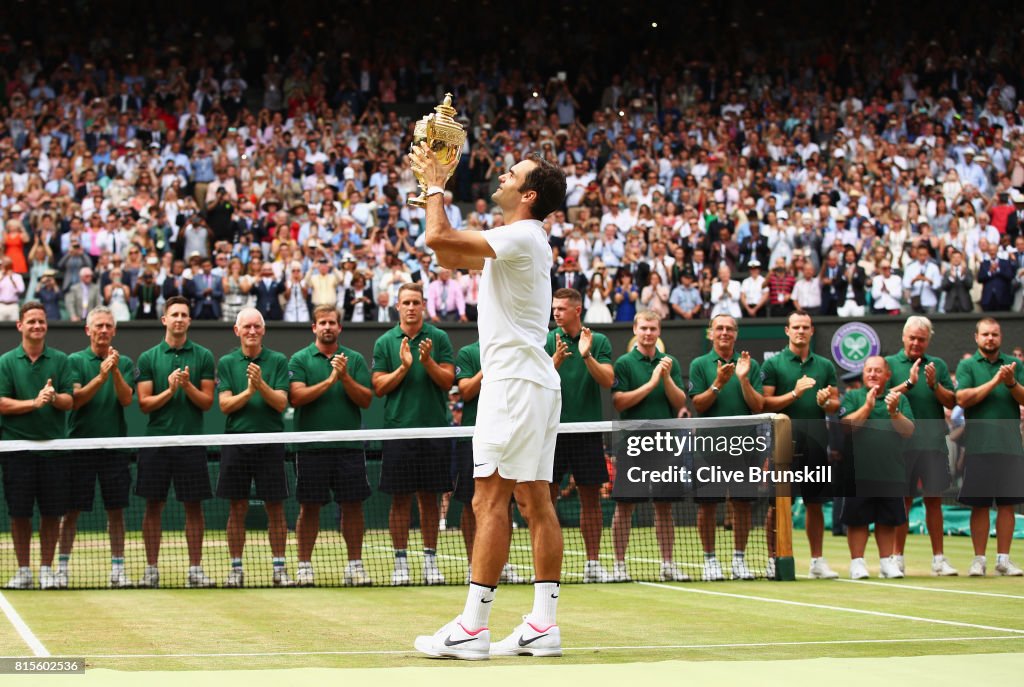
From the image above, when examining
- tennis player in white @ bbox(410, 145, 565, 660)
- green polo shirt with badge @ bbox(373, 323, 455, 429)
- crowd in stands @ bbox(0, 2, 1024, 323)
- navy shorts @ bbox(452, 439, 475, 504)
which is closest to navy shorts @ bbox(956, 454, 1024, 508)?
navy shorts @ bbox(452, 439, 475, 504)

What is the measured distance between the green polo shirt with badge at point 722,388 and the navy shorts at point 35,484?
5708 mm

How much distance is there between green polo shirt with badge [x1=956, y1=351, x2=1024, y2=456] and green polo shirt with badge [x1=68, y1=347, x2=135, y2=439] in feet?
25.9

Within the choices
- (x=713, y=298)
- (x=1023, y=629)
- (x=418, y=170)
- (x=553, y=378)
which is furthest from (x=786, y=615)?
(x=713, y=298)

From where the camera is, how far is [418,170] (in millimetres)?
6746

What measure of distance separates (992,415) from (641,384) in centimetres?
343

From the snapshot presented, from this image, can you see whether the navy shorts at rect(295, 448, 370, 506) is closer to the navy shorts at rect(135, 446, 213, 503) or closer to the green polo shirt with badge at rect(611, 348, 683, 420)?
the navy shorts at rect(135, 446, 213, 503)

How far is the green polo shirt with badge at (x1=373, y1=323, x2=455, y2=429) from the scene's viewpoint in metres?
12.1

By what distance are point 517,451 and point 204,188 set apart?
71.9 ft

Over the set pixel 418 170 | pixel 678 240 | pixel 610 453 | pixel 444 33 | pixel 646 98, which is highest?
pixel 444 33

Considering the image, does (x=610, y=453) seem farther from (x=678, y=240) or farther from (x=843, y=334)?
(x=678, y=240)

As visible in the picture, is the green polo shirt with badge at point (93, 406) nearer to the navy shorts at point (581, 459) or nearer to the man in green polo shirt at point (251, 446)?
the man in green polo shirt at point (251, 446)

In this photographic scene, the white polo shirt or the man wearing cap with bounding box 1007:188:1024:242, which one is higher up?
the man wearing cap with bounding box 1007:188:1024:242

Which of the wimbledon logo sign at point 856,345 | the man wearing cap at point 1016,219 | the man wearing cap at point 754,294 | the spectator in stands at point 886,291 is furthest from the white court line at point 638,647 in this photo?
the man wearing cap at point 1016,219

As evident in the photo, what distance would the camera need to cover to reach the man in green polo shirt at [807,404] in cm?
1227
